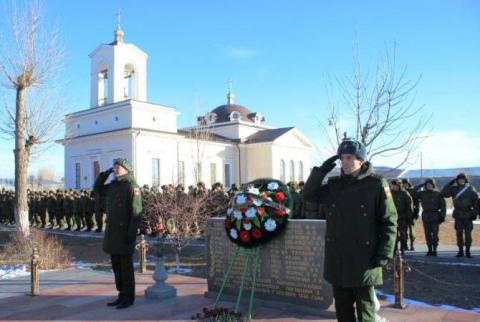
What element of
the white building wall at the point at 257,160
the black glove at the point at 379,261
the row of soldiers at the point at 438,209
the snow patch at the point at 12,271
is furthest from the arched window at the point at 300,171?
the black glove at the point at 379,261

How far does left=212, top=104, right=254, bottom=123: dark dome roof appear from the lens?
56.1 metres

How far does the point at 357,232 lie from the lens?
4.05m

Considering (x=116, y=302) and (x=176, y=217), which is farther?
(x=176, y=217)

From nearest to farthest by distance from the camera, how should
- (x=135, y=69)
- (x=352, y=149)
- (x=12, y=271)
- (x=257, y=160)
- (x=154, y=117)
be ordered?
1. (x=352, y=149)
2. (x=12, y=271)
3. (x=135, y=69)
4. (x=154, y=117)
5. (x=257, y=160)

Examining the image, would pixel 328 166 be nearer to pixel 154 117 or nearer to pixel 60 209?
pixel 60 209

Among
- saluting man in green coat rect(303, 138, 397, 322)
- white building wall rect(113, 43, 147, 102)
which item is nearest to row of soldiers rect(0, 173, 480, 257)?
saluting man in green coat rect(303, 138, 397, 322)

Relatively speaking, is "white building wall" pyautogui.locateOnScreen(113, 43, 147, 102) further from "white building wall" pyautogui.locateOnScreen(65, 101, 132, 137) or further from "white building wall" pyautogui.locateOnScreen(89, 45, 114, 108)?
"white building wall" pyautogui.locateOnScreen(65, 101, 132, 137)

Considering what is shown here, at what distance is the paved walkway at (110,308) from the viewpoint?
19.6 feet

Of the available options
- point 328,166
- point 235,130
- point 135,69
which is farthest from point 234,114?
point 328,166

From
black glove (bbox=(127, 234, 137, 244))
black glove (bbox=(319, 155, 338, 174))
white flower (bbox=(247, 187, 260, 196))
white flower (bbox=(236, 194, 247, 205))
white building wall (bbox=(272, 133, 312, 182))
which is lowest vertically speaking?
black glove (bbox=(127, 234, 137, 244))

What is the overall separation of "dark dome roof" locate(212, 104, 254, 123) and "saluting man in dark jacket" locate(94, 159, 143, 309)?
48.6 m

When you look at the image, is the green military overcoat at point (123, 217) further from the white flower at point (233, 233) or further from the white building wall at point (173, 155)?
the white building wall at point (173, 155)

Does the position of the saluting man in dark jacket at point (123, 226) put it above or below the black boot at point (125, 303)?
above

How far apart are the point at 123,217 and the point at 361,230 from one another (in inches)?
140
